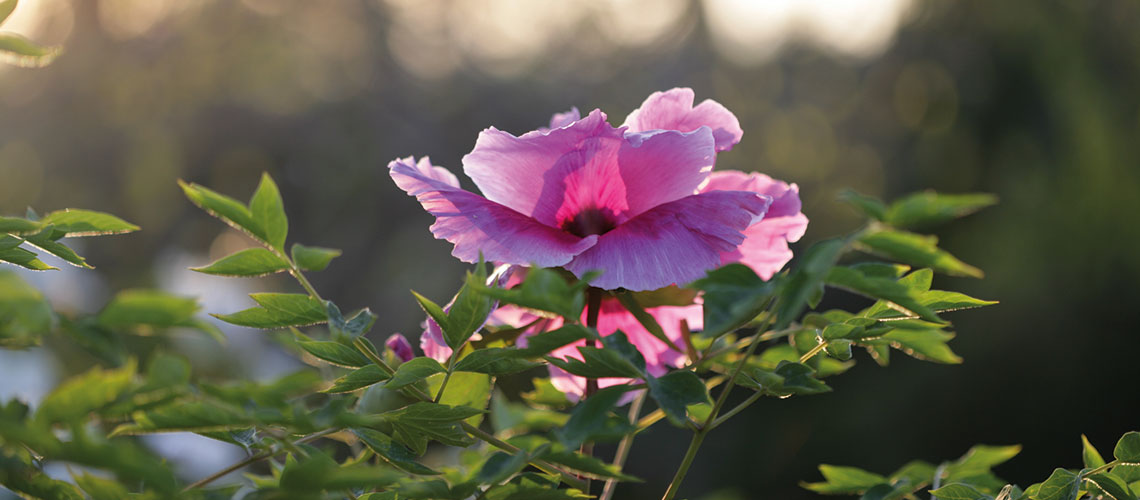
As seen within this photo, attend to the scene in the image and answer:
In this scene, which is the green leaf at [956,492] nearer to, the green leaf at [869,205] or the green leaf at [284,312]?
the green leaf at [869,205]

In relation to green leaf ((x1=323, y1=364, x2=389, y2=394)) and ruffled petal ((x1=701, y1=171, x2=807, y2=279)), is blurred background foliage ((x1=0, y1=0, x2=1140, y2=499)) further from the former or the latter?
ruffled petal ((x1=701, y1=171, x2=807, y2=279))

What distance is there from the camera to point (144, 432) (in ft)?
1.04

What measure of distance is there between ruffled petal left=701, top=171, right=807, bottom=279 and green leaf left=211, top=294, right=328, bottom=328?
250 mm

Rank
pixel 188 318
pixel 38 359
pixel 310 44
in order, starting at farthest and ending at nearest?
pixel 310 44 → pixel 38 359 → pixel 188 318

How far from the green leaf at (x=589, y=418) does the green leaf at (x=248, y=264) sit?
187 mm

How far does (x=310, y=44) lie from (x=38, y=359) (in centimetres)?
583

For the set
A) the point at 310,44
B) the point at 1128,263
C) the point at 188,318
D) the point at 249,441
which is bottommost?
the point at 1128,263

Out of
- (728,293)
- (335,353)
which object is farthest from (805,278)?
(335,353)

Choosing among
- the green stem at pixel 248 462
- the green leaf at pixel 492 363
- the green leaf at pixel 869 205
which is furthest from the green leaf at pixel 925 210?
the green stem at pixel 248 462

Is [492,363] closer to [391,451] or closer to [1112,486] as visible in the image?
[391,451]

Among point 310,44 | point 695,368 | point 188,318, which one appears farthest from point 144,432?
point 310,44

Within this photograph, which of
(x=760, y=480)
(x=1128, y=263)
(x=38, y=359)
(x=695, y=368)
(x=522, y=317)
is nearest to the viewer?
(x=695, y=368)

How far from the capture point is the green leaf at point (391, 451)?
0.39 meters

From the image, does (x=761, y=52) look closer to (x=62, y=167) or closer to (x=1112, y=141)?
(x=1112, y=141)
